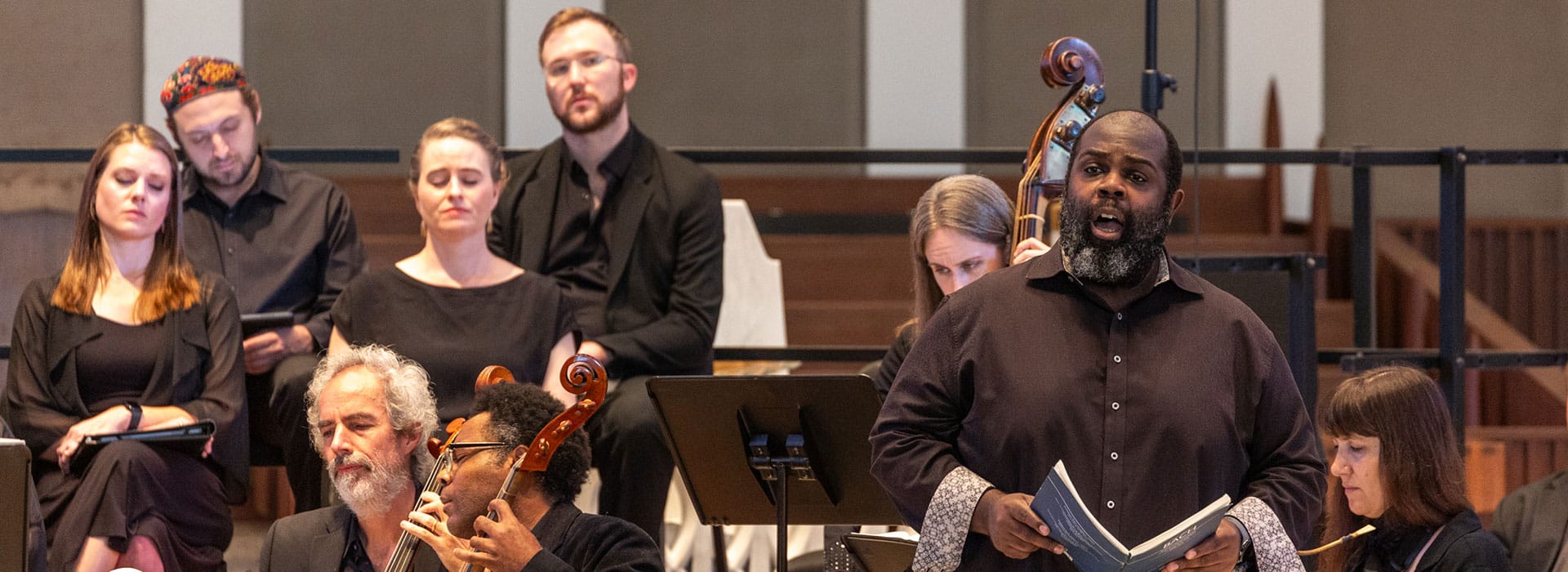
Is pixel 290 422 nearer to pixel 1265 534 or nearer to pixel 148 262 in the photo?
pixel 148 262

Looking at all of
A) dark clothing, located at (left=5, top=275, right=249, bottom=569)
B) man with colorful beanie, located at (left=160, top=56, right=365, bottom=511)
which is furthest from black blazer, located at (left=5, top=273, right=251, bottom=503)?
man with colorful beanie, located at (left=160, top=56, right=365, bottom=511)

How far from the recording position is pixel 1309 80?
778 cm

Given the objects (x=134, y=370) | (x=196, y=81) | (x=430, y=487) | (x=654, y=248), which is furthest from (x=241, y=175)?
(x=430, y=487)

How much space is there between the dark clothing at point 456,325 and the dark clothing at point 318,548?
0.68 m

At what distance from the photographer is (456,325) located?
3402 millimetres

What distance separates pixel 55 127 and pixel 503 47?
2.64m

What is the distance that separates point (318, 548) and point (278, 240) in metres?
1.33

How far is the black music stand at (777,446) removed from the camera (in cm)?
272

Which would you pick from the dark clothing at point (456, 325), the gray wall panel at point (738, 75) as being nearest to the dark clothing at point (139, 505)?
the dark clothing at point (456, 325)

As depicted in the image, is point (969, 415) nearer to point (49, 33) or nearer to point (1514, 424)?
point (49, 33)

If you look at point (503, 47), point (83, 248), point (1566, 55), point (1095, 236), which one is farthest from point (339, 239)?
point (1566, 55)

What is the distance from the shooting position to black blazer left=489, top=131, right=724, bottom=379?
144 inches

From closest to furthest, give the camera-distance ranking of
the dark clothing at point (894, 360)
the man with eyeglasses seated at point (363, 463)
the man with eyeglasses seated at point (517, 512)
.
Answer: the man with eyeglasses seated at point (517, 512) < the man with eyeglasses seated at point (363, 463) < the dark clothing at point (894, 360)

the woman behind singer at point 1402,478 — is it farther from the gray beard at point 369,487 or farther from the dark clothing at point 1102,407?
the gray beard at point 369,487
